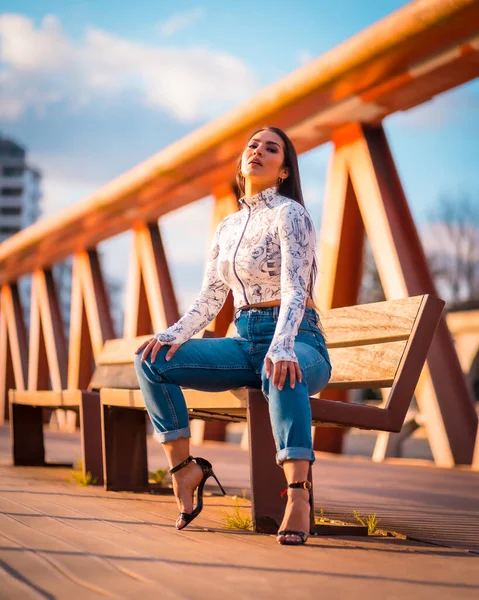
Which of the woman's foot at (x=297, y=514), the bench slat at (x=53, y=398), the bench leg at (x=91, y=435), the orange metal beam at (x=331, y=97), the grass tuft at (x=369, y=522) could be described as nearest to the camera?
the woman's foot at (x=297, y=514)

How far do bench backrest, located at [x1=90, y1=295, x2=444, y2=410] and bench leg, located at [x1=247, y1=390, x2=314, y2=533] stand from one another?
51 cm

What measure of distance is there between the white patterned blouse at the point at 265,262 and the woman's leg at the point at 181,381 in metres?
0.09

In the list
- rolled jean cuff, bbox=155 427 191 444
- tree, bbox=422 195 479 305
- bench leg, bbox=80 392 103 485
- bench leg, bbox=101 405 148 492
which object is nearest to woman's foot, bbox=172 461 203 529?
rolled jean cuff, bbox=155 427 191 444

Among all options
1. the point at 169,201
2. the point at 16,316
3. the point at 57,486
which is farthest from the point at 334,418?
the point at 16,316

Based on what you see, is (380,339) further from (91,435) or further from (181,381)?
(91,435)

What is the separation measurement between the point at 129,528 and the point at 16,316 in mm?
14733

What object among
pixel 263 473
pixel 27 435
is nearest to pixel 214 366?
pixel 263 473

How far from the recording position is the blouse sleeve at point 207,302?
338cm

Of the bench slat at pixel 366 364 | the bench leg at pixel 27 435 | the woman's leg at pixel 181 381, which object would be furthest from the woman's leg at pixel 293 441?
the bench leg at pixel 27 435

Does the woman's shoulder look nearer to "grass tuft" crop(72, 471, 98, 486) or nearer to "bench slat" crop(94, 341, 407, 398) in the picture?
"bench slat" crop(94, 341, 407, 398)

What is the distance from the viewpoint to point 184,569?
225 centimetres

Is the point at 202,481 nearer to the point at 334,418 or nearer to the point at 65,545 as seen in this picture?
the point at 334,418

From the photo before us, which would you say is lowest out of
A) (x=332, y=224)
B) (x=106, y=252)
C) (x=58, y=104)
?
(x=332, y=224)

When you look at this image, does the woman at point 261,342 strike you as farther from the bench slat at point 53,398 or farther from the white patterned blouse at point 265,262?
the bench slat at point 53,398
